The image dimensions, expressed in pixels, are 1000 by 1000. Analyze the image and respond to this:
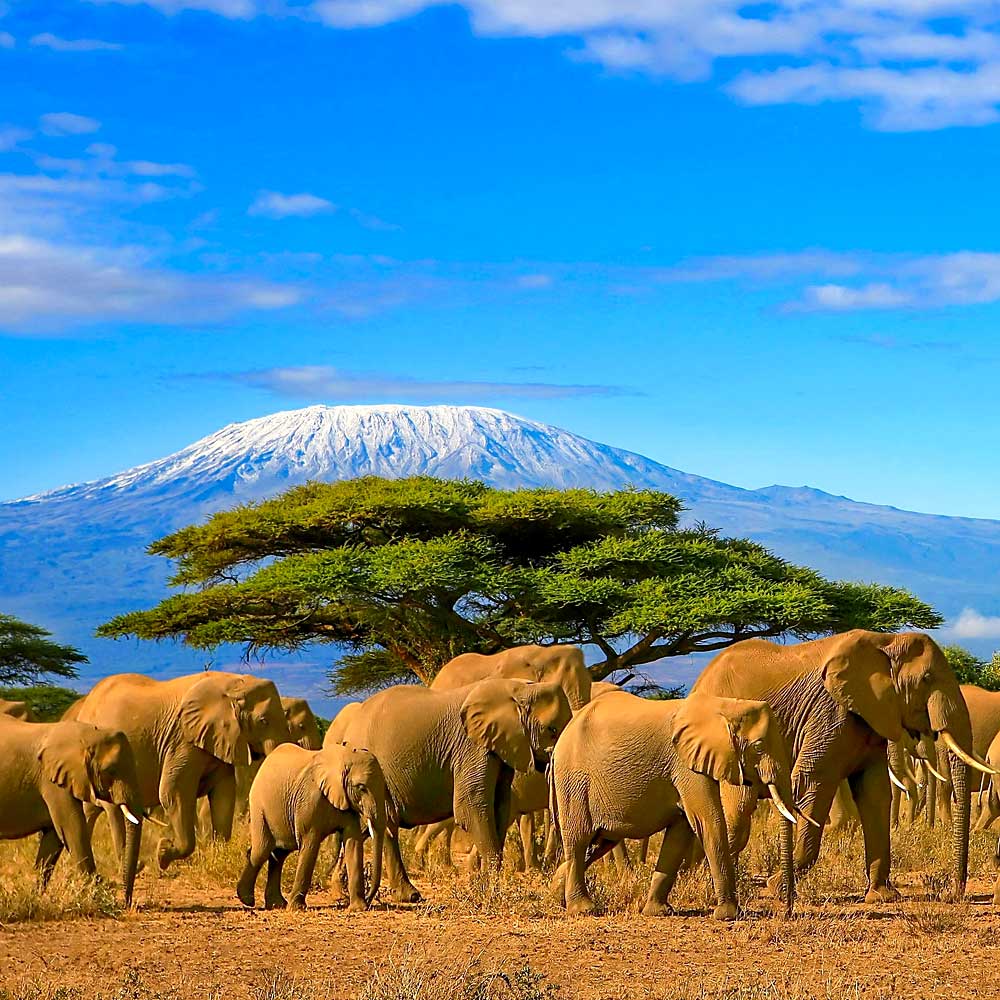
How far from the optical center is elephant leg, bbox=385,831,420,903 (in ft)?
45.8

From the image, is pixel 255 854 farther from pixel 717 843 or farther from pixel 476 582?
pixel 476 582

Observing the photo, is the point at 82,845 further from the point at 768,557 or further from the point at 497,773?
the point at 768,557

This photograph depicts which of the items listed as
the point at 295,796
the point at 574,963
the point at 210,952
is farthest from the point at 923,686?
the point at 210,952

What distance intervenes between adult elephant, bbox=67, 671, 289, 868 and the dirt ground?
255 centimetres

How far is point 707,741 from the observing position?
12.1m

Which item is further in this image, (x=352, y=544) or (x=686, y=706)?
(x=352, y=544)

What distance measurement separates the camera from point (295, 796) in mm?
13438

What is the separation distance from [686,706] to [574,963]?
222cm

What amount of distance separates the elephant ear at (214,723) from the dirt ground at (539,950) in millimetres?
2517

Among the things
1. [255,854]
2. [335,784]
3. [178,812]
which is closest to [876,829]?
[335,784]

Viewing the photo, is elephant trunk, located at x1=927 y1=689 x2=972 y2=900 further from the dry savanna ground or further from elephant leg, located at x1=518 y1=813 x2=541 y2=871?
elephant leg, located at x1=518 y1=813 x2=541 y2=871

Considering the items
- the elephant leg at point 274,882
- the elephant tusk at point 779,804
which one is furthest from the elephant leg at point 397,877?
the elephant tusk at point 779,804

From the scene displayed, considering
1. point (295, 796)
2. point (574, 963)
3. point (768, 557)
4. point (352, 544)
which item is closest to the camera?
point (574, 963)

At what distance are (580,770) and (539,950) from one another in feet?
5.76
